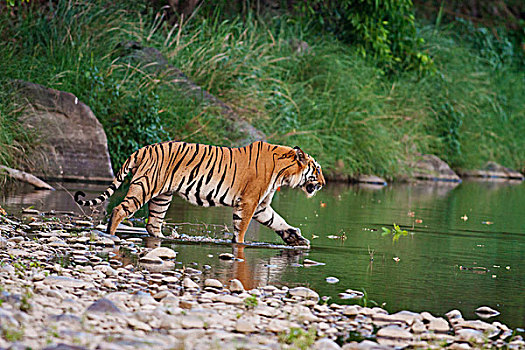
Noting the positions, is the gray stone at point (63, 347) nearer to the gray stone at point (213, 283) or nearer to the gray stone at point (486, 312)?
the gray stone at point (213, 283)

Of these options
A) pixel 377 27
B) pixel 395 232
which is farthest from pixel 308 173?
pixel 377 27

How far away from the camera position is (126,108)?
13.8 m

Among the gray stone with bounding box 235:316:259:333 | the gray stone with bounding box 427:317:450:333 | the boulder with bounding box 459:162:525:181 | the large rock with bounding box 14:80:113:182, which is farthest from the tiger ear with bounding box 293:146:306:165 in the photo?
the boulder with bounding box 459:162:525:181

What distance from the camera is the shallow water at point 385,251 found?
219 inches

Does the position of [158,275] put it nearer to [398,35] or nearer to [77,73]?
[77,73]

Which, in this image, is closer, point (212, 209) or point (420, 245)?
point (420, 245)

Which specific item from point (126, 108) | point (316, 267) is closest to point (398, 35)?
point (126, 108)

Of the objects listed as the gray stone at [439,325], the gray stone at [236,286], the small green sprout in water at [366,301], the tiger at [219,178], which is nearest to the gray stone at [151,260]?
the gray stone at [236,286]

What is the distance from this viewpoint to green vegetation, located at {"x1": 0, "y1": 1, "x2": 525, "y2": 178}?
13.8 metres

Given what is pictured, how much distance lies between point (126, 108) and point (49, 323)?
33.5 feet

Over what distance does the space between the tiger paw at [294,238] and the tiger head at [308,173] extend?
0.46m

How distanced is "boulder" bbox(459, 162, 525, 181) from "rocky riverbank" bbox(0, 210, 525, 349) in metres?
19.7

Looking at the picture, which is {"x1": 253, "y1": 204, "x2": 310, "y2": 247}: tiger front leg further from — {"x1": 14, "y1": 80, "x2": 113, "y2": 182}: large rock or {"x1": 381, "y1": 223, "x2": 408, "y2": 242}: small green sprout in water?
{"x1": 14, "y1": 80, "x2": 113, "y2": 182}: large rock

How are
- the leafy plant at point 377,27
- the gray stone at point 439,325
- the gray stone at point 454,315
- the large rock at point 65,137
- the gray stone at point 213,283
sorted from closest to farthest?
the gray stone at point 439,325
the gray stone at point 454,315
the gray stone at point 213,283
the large rock at point 65,137
the leafy plant at point 377,27
